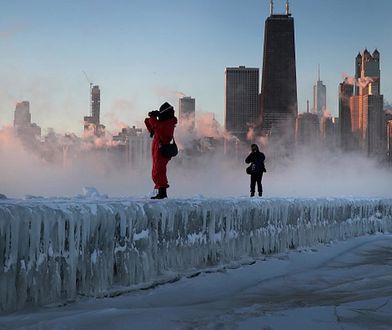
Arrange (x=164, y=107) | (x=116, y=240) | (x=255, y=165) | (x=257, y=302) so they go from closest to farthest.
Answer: (x=257, y=302) → (x=116, y=240) → (x=164, y=107) → (x=255, y=165)

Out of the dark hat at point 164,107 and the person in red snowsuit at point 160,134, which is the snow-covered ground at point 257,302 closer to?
the person in red snowsuit at point 160,134

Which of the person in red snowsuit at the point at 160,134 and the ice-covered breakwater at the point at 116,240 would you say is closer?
the ice-covered breakwater at the point at 116,240

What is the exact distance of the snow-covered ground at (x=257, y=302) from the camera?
3.87 meters

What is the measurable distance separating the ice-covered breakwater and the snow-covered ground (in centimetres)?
20

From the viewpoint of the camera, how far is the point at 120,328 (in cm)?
376

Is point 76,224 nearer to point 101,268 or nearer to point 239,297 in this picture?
point 101,268

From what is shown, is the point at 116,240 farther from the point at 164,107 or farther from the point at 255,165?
the point at 255,165

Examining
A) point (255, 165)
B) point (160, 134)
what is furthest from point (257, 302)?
point (255, 165)

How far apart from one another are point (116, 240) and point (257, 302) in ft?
5.11

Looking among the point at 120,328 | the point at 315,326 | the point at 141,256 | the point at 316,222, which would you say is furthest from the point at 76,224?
the point at 316,222

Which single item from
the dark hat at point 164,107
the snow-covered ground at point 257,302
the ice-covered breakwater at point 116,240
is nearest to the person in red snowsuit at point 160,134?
the dark hat at point 164,107

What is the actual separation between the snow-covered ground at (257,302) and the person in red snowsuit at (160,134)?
76.7 inches

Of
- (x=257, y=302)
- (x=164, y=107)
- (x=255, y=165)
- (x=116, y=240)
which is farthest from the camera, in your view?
(x=255, y=165)

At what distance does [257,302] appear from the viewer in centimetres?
515
